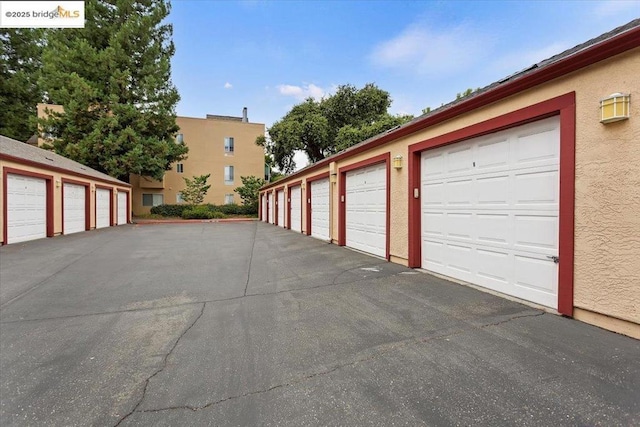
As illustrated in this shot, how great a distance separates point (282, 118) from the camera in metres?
28.4

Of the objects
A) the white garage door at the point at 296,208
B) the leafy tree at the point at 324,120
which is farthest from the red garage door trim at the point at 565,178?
the leafy tree at the point at 324,120

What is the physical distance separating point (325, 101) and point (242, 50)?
15693 millimetres

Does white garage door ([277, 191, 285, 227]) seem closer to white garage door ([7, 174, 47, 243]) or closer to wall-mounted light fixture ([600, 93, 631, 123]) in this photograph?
white garage door ([7, 174, 47, 243])

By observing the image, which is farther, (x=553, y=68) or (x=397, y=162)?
(x=397, y=162)

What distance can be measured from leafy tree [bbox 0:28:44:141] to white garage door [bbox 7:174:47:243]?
2108cm

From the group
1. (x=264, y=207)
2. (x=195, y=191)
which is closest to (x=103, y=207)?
(x=195, y=191)

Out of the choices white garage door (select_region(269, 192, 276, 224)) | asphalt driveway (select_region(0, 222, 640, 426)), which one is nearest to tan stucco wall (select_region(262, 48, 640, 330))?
asphalt driveway (select_region(0, 222, 640, 426))

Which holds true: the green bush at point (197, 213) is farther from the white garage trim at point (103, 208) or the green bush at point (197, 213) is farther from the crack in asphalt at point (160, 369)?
the crack in asphalt at point (160, 369)

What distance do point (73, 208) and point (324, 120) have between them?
1898 centimetres

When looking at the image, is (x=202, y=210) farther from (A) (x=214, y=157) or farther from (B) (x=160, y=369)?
(B) (x=160, y=369)

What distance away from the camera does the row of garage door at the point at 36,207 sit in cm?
1014

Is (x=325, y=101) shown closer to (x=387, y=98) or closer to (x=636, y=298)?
(x=387, y=98)

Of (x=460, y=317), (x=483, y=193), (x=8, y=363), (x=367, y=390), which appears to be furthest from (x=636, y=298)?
(x=8, y=363)

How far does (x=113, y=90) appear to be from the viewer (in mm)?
22125
